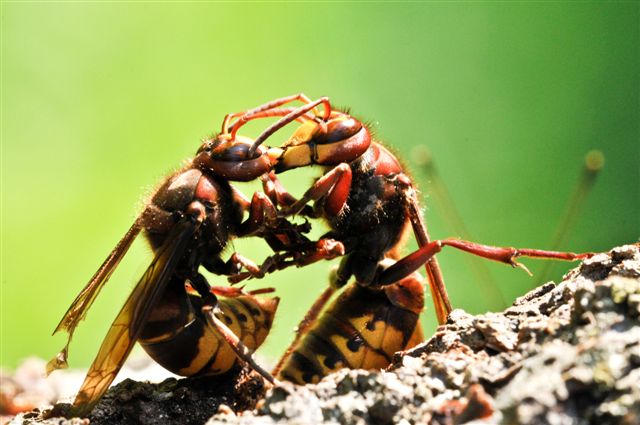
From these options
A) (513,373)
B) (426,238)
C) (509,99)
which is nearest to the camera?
(513,373)

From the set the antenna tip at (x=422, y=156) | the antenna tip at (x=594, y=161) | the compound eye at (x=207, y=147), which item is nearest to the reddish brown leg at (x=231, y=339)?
the compound eye at (x=207, y=147)

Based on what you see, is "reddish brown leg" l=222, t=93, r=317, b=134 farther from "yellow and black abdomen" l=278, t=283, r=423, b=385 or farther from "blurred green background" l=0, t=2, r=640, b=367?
"blurred green background" l=0, t=2, r=640, b=367

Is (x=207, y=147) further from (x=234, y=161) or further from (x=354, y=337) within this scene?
(x=354, y=337)

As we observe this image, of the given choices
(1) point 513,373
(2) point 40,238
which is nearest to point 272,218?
(1) point 513,373

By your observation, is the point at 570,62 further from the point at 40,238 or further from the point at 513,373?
the point at 513,373

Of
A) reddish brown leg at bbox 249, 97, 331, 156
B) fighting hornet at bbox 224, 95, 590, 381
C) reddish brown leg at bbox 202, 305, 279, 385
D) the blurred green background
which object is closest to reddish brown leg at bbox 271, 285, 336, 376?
fighting hornet at bbox 224, 95, 590, 381

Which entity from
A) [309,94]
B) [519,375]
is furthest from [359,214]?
[309,94]
